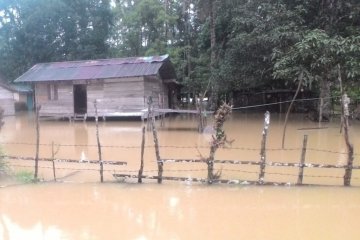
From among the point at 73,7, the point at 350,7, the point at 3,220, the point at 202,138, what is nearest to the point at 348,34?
the point at 350,7

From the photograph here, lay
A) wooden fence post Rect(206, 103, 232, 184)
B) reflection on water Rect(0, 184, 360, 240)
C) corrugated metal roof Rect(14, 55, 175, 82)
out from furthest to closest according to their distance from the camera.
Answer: corrugated metal roof Rect(14, 55, 175, 82) → wooden fence post Rect(206, 103, 232, 184) → reflection on water Rect(0, 184, 360, 240)

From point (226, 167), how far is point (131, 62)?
43.4ft

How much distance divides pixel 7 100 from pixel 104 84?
9.72 meters

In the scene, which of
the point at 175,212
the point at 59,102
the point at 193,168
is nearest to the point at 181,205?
the point at 175,212

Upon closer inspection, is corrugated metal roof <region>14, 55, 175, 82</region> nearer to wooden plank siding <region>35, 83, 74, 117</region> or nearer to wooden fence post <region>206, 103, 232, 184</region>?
wooden plank siding <region>35, 83, 74, 117</region>

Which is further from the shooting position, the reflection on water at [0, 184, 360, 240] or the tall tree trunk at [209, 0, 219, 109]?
the tall tree trunk at [209, 0, 219, 109]

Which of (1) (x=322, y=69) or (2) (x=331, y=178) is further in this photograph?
(1) (x=322, y=69)

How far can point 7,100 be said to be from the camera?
26.6 metres

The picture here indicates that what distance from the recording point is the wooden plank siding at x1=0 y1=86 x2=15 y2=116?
86.1 feet

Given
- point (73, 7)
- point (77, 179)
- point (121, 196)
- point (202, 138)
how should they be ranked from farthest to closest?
point (73, 7)
point (202, 138)
point (77, 179)
point (121, 196)

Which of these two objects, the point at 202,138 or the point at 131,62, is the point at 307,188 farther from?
the point at 131,62

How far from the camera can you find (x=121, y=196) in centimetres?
710

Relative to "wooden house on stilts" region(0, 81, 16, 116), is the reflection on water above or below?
below

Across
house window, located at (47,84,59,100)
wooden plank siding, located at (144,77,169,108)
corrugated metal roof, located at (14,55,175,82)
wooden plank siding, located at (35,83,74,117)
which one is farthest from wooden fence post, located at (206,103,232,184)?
house window, located at (47,84,59,100)
